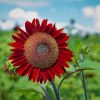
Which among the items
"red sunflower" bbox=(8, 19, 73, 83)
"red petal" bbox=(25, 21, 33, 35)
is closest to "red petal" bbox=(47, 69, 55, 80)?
"red sunflower" bbox=(8, 19, 73, 83)

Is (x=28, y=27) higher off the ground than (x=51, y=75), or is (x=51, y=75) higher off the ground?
(x=28, y=27)

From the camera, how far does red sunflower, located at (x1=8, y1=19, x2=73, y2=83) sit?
1.04 m

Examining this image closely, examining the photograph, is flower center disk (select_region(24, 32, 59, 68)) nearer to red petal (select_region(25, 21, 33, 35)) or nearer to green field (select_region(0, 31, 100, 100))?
red petal (select_region(25, 21, 33, 35))

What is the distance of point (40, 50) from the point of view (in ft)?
3.47

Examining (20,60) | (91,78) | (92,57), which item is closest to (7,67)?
(20,60)

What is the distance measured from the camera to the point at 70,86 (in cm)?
231

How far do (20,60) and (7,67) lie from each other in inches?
9.2

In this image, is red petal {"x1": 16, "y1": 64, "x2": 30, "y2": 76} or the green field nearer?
red petal {"x1": 16, "y1": 64, "x2": 30, "y2": 76}

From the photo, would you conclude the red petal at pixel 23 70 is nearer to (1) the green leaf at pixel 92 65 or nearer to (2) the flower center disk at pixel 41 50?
(2) the flower center disk at pixel 41 50

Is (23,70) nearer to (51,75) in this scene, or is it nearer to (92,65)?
(51,75)

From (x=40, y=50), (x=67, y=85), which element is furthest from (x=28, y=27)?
(x=67, y=85)

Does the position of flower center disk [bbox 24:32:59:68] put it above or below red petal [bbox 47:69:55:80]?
above

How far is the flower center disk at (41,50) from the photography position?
1.05m

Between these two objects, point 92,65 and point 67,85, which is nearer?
point 92,65
